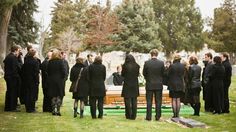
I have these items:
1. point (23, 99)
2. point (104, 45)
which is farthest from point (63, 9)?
point (23, 99)

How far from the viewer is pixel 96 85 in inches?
575

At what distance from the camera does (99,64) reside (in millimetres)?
14734

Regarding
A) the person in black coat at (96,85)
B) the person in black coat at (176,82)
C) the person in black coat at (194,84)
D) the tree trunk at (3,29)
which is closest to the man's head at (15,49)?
the person in black coat at (96,85)

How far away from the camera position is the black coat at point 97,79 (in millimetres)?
14586

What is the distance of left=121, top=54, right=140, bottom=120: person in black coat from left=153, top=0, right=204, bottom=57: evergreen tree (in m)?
61.3

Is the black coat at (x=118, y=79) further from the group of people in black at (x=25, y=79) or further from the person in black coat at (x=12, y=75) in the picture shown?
the person in black coat at (x=12, y=75)

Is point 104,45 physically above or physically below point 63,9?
below

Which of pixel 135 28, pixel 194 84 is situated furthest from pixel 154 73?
pixel 135 28

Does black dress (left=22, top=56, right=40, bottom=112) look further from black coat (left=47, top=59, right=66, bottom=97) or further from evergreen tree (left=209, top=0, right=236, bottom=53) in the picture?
evergreen tree (left=209, top=0, right=236, bottom=53)

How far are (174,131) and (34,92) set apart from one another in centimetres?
552

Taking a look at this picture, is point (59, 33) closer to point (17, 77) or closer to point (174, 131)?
point (17, 77)

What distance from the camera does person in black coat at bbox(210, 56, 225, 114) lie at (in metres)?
16.1

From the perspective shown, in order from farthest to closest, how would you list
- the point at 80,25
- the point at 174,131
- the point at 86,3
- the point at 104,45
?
the point at 86,3
the point at 80,25
the point at 104,45
the point at 174,131

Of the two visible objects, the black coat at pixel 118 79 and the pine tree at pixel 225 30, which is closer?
the black coat at pixel 118 79
